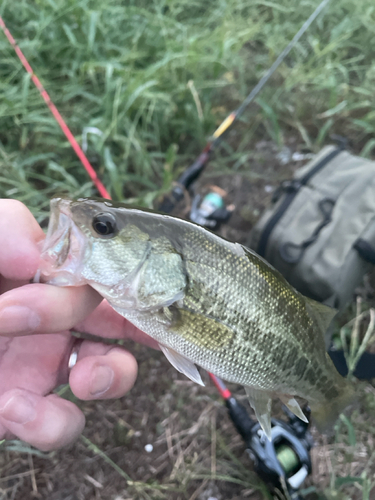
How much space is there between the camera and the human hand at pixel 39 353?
3.52 feet

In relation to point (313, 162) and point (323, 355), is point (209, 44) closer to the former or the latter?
point (313, 162)

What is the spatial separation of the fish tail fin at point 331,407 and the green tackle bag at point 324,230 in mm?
635

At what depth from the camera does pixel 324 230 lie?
7.57 ft

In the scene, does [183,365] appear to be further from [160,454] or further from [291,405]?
[160,454]

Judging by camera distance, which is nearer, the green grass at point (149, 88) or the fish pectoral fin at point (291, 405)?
the fish pectoral fin at point (291, 405)

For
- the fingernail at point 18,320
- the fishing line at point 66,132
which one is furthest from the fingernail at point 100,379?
the fishing line at point 66,132

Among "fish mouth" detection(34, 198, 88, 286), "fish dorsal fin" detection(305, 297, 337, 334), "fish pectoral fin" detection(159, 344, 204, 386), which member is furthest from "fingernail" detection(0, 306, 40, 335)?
"fish dorsal fin" detection(305, 297, 337, 334)

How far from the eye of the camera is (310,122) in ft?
11.1

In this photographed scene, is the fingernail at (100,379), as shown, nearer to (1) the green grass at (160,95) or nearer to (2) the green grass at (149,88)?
(1) the green grass at (160,95)

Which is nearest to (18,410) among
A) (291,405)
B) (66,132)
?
(291,405)

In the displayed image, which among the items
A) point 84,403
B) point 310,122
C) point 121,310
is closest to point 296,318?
point 121,310

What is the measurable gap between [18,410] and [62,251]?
1.88 ft

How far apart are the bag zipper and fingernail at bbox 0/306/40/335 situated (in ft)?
5.66

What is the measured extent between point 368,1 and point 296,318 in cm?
404
